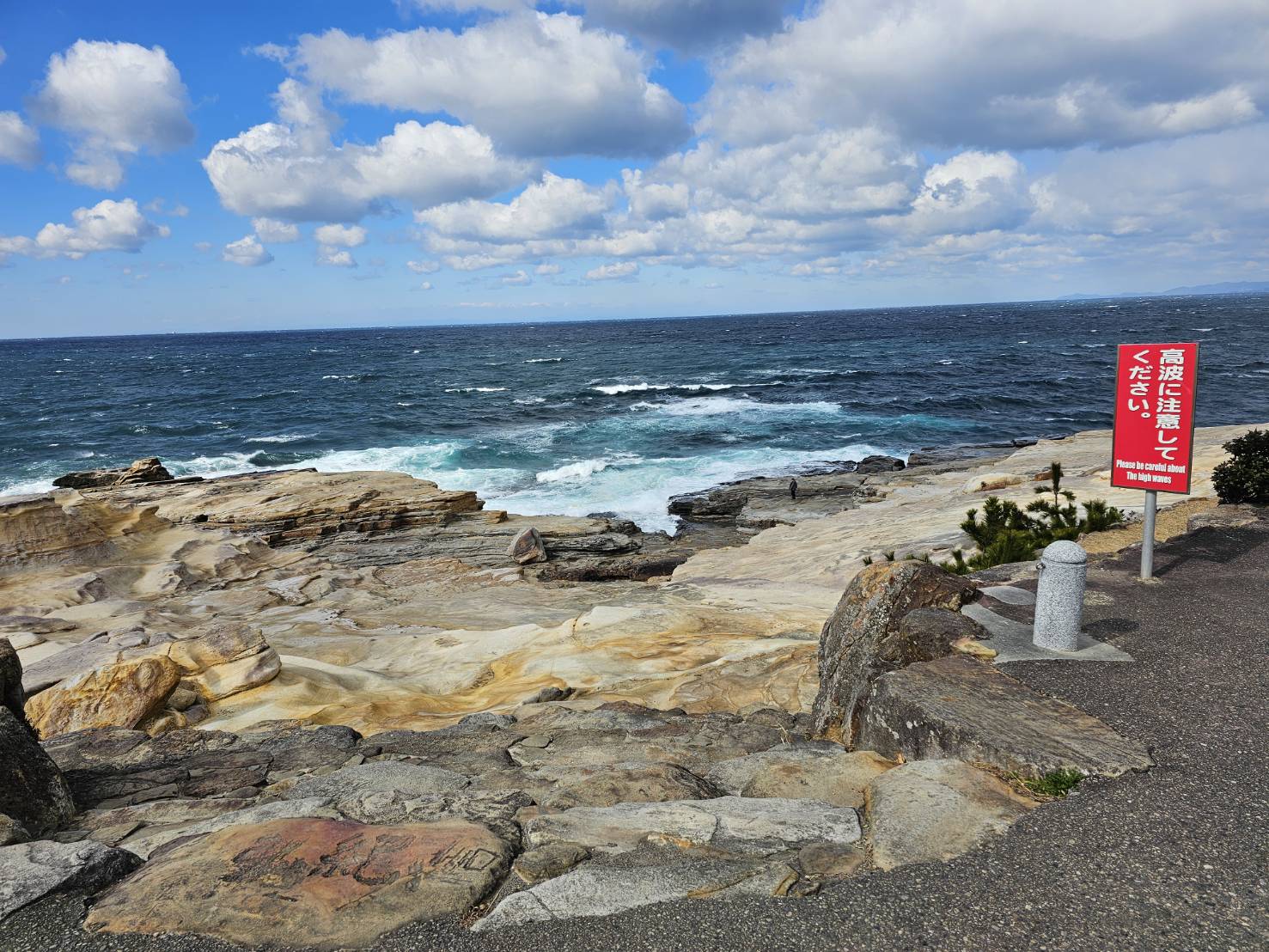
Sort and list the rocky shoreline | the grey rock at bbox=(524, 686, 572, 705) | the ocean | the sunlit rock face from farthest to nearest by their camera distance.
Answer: the ocean → the sunlit rock face → the grey rock at bbox=(524, 686, 572, 705) → the rocky shoreline

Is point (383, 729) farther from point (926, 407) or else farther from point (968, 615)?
point (926, 407)

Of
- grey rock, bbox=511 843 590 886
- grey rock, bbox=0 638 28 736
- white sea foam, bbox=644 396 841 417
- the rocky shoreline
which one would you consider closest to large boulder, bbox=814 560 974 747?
the rocky shoreline

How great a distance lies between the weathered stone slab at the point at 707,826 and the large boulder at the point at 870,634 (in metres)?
1.62

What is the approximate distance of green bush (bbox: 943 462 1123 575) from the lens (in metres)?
11.0

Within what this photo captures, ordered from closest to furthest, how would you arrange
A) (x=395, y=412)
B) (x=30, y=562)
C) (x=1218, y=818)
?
(x=1218, y=818) → (x=30, y=562) → (x=395, y=412)

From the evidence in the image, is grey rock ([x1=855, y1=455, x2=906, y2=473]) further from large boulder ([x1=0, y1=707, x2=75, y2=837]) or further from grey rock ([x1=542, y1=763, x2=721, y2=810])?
large boulder ([x1=0, y1=707, x2=75, y2=837])

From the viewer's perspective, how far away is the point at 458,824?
4.27m

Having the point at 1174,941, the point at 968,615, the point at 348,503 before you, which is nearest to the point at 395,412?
the point at 348,503

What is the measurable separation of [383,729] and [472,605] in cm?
683

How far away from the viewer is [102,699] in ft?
26.3

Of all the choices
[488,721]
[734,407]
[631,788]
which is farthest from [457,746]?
[734,407]

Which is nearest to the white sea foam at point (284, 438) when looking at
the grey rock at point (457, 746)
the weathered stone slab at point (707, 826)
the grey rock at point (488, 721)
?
the grey rock at point (488, 721)

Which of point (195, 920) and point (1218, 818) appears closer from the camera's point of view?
point (195, 920)

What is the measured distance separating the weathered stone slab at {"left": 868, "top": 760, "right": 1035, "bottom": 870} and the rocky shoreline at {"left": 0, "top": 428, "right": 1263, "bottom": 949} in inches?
0.7
